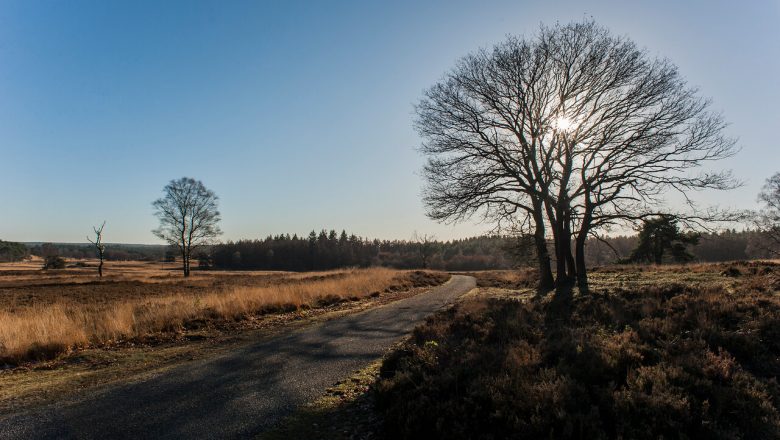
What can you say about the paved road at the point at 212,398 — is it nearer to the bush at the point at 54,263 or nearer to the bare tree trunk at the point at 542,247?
the bare tree trunk at the point at 542,247

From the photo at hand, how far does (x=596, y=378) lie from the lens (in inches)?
229

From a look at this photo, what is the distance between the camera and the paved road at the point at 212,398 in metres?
5.36

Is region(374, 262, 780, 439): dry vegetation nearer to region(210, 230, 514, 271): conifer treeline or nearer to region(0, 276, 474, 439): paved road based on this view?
region(0, 276, 474, 439): paved road

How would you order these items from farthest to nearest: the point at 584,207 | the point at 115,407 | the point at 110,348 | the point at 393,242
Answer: the point at 393,242 → the point at 584,207 → the point at 110,348 → the point at 115,407

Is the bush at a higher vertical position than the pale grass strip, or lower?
higher

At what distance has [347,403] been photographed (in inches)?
252

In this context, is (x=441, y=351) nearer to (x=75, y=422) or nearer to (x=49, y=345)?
(x=75, y=422)

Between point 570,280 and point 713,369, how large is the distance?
16.5 m

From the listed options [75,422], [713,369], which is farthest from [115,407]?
[713,369]

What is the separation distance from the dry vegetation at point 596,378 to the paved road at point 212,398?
1508mm

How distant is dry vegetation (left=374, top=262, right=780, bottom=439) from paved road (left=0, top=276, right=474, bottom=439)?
1508 mm

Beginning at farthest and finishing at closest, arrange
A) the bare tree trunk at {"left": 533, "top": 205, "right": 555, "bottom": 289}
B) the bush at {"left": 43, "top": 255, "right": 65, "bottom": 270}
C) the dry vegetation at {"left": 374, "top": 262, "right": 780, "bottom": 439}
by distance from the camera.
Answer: the bush at {"left": 43, "top": 255, "right": 65, "bottom": 270} → the bare tree trunk at {"left": 533, "top": 205, "right": 555, "bottom": 289} → the dry vegetation at {"left": 374, "top": 262, "right": 780, "bottom": 439}

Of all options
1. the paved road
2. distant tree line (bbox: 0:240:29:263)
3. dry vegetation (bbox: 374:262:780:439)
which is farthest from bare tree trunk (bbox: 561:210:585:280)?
distant tree line (bbox: 0:240:29:263)

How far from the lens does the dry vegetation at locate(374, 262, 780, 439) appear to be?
4582 mm
